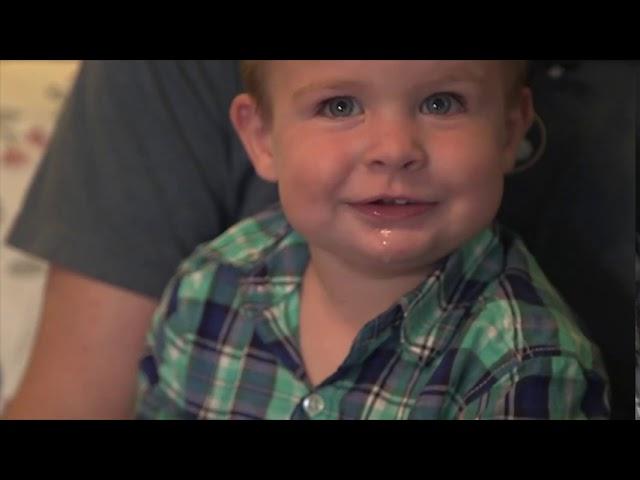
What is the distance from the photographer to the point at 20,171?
1.07 m

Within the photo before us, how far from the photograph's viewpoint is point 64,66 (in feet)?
4.06

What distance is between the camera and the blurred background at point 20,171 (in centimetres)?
89

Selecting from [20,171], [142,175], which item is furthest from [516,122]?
[20,171]

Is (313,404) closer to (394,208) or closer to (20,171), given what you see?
(394,208)

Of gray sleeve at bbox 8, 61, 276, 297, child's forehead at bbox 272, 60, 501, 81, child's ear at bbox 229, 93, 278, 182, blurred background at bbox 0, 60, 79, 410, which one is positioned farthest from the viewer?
blurred background at bbox 0, 60, 79, 410

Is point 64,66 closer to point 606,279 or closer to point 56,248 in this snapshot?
point 56,248

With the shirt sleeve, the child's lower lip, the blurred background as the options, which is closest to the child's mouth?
the child's lower lip

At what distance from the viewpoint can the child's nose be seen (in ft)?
1.52

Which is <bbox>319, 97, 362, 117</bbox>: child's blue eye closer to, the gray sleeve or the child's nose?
the child's nose

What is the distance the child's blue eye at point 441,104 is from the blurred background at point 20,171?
0.52 metres

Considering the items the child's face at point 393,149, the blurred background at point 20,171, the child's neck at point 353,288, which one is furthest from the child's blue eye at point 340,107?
the blurred background at point 20,171

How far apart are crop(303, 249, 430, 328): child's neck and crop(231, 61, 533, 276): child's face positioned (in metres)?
0.03

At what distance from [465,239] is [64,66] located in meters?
0.84

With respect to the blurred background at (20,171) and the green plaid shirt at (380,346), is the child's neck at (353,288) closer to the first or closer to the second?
the green plaid shirt at (380,346)
